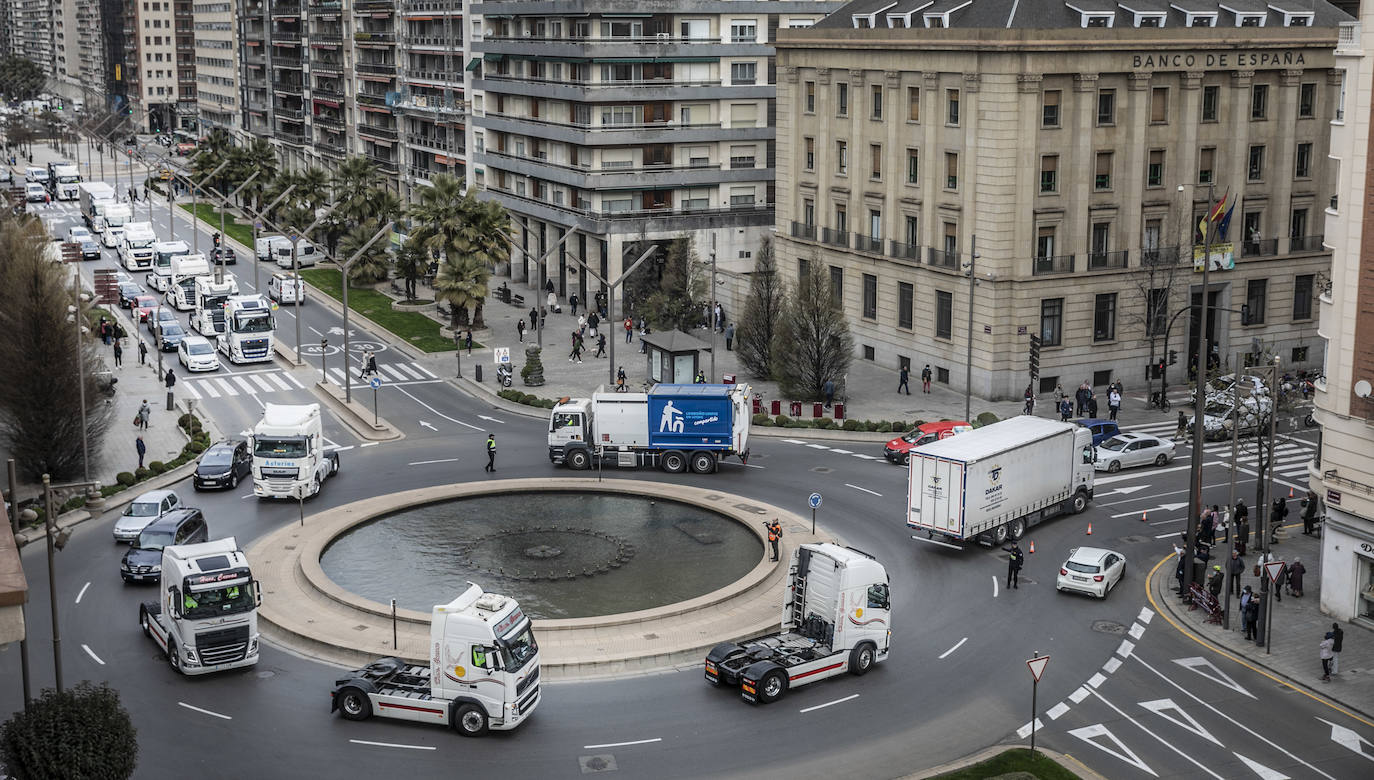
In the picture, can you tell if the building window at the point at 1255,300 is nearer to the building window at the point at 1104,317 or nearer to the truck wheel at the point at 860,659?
the building window at the point at 1104,317

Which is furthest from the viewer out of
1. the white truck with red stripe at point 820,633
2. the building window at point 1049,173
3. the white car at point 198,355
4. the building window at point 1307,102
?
the white car at point 198,355

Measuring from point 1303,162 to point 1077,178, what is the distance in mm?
16186

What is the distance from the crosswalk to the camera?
84.1 meters

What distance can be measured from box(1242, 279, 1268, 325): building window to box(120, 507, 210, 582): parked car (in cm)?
5894

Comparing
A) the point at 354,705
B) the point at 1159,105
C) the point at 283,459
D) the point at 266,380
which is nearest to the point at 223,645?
the point at 354,705

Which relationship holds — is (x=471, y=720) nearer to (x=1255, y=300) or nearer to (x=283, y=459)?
A: (x=283, y=459)

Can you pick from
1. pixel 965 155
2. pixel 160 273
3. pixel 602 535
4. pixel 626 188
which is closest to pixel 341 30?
pixel 160 273

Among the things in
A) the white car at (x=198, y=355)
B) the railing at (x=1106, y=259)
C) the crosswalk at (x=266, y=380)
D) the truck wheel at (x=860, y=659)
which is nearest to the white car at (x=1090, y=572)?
the truck wheel at (x=860, y=659)

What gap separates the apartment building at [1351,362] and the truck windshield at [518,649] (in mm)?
26289

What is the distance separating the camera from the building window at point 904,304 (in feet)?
281

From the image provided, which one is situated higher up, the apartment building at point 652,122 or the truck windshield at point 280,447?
the apartment building at point 652,122

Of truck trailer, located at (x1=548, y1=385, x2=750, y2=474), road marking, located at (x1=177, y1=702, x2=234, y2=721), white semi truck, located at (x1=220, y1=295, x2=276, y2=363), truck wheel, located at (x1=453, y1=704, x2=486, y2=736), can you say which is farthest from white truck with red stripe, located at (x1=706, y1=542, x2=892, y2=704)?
white semi truck, located at (x1=220, y1=295, x2=276, y2=363)

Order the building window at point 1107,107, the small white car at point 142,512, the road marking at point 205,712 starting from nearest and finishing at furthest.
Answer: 1. the road marking at point 205,712
2. the small white car at point 142,512
3. the building window at point 1107,107

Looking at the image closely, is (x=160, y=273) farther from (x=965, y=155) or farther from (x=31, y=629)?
(x=31, y=629)
